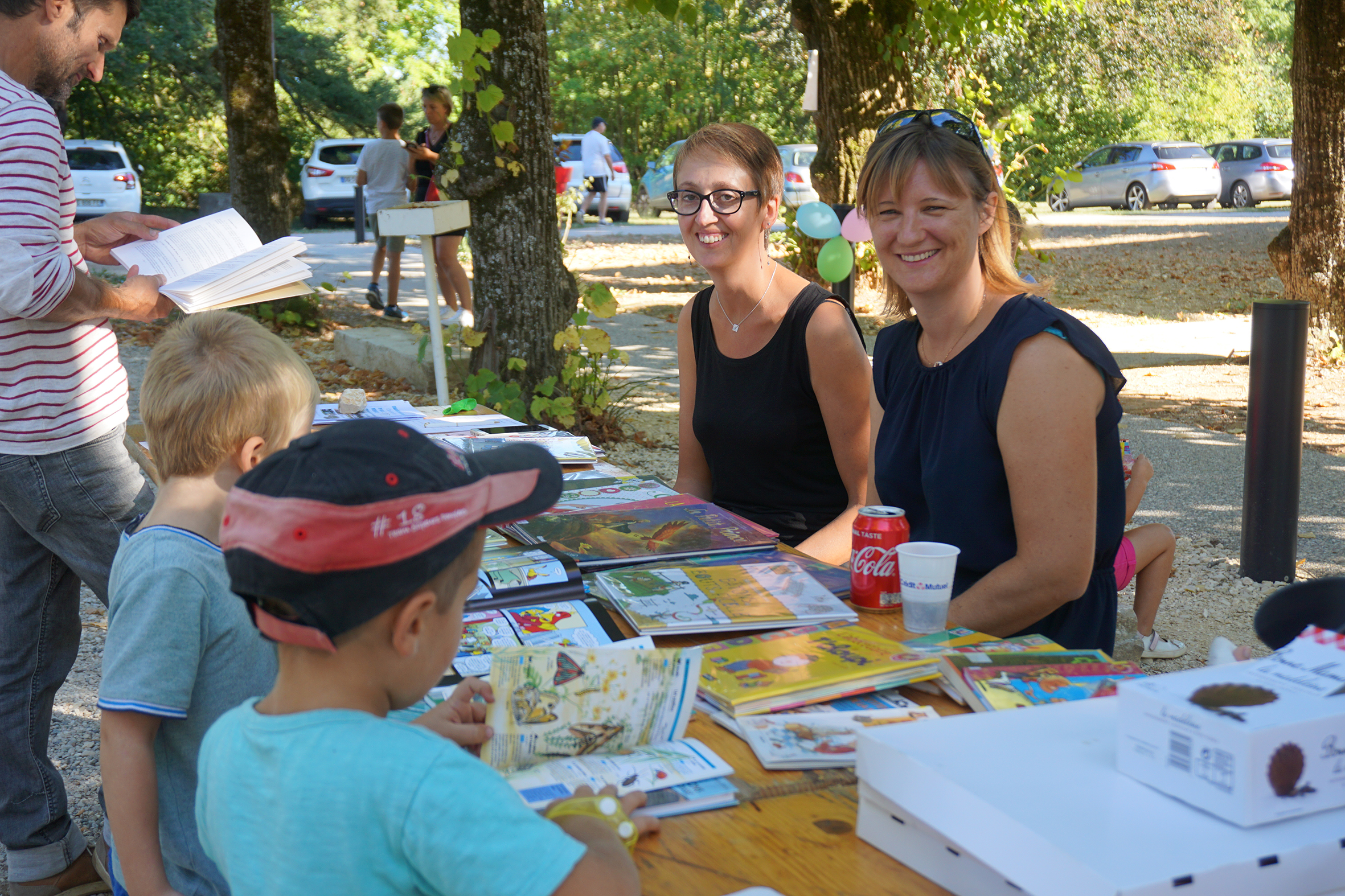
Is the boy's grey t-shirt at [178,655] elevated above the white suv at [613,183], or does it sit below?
below

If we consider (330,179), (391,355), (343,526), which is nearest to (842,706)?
(343,526)

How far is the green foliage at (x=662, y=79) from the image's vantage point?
3041cm

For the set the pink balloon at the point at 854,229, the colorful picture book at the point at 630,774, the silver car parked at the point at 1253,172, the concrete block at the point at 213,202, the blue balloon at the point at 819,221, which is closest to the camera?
the colorful picture book at the point at 630,774

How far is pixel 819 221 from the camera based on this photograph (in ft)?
20.1

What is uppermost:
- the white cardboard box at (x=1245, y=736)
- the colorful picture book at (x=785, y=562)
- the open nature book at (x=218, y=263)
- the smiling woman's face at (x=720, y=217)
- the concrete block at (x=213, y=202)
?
the concrete block at (x=213, y=202)

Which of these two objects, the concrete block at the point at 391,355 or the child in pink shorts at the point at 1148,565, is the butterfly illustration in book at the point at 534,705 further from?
the concrete block at the point at 391,355

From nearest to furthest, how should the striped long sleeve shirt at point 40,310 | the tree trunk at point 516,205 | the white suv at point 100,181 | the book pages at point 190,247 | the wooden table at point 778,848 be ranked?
the wooden table at point 778,848
the striped long sleeve shirt at point 40,310
the book pages at point 190,247
the tree trunk at point 516,205
the white suv at point 100,181

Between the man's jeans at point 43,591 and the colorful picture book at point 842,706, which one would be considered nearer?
the colorful picture book at point 842,706

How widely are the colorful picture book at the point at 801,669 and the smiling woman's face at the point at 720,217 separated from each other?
1474 mm

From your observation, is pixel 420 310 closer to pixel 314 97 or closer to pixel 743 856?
pixel 743 856

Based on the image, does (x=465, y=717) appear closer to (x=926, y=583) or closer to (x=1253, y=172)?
(x=926, y=583)

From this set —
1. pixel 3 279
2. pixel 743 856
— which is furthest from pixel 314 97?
pixel 743 856

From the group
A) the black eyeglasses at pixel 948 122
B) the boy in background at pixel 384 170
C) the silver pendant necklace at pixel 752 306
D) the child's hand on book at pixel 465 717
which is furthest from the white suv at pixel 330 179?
the child's hand on book at pixel 465 717

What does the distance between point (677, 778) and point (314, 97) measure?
87.5 feet
